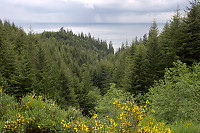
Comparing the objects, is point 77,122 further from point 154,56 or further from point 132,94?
point 154,56

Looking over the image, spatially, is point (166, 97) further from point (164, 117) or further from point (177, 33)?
point (177, 33)

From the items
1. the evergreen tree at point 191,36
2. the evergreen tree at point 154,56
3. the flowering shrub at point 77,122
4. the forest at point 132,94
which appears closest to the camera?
the flowering shrub at point 77,122

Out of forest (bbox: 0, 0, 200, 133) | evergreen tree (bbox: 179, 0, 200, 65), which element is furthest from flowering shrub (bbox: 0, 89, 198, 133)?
evergreen tree (bbox: 179, 0, 200, 65)

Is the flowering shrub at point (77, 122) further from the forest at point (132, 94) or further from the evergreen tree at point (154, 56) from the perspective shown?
the evergreen tree at point (154, 56)

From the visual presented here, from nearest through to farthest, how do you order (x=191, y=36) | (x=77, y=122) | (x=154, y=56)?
(x=77, y=122), (x=191, y=36), (x=154, y=56)

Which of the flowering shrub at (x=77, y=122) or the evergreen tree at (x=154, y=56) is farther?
the evergreen tree at (x=154, y=56)

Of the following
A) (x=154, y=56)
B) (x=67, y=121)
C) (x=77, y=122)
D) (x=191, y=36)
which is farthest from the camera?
(x=154, y=56)

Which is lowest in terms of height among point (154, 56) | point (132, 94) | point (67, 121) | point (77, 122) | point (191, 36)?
point (67, 121)

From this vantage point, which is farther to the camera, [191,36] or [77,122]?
[191,36]

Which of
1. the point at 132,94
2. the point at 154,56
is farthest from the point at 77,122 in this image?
the point at 154,56

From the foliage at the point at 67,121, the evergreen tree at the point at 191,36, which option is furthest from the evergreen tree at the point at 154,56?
the foliage at the point at 67,121

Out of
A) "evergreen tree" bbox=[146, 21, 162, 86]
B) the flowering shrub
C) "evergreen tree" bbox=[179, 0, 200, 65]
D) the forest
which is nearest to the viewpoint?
the flowering shrub

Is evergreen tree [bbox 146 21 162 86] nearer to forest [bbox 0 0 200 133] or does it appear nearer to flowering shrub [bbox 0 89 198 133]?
forest [bbox 0 0 200 133]

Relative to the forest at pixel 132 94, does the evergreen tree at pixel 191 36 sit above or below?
above
